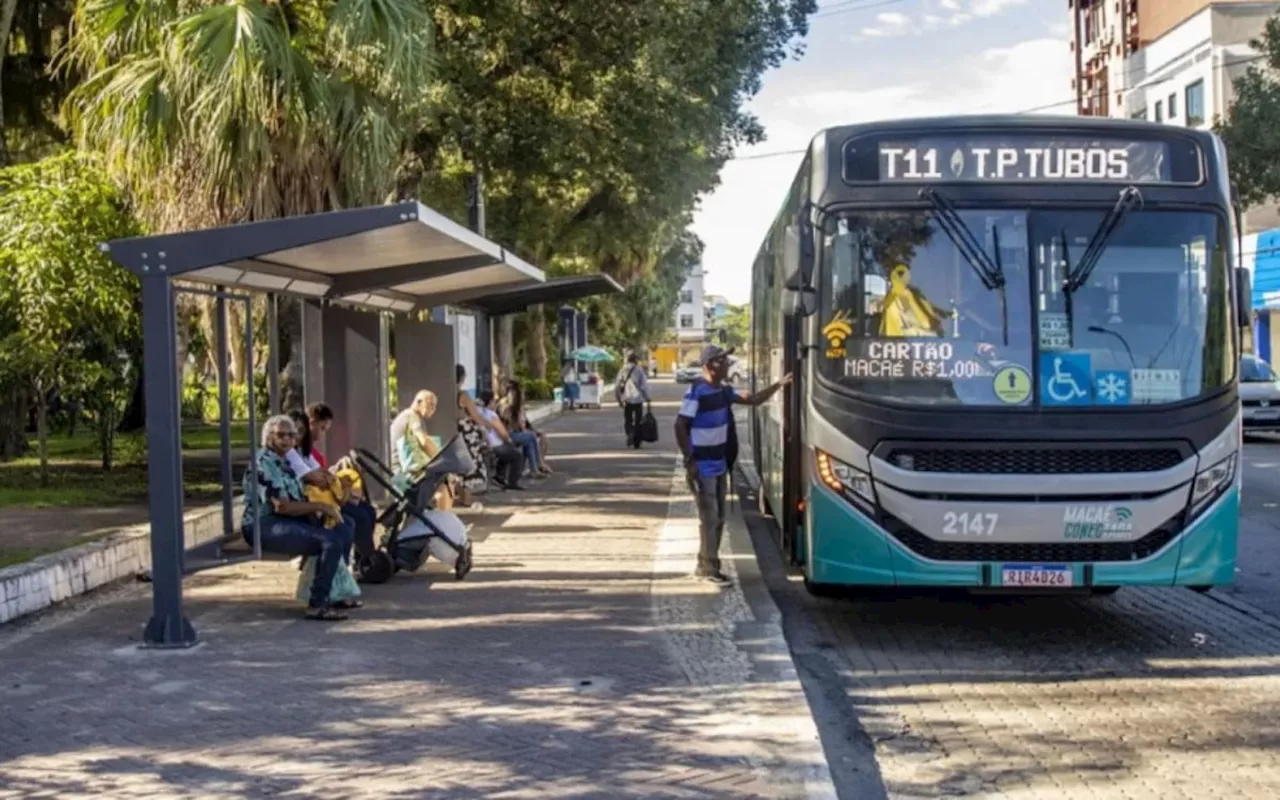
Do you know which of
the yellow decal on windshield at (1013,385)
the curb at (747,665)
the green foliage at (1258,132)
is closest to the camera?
the curb at (747,665)

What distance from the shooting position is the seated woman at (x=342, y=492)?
10.2 meters

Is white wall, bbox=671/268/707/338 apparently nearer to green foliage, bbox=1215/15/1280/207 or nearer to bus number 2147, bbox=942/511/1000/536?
green foliage, bbox=1215/15/1280/207

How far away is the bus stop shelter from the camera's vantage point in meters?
8.49

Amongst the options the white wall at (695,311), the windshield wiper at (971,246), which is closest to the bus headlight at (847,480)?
the windshield wiper at (971,246)

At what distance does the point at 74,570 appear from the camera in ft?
34.9

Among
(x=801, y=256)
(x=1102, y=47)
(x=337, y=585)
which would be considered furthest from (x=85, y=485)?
(x=1102, y=47)

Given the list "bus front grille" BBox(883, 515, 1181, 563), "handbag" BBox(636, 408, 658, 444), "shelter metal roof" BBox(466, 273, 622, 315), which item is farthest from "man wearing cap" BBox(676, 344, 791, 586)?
"handbag" BBox(636, 408, 658, 444)

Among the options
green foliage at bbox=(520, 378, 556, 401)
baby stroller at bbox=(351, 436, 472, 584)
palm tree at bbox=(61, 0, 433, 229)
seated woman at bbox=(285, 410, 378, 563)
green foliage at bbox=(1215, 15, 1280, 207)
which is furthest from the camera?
green foliage at bbox=(520, 378, 556, 401)

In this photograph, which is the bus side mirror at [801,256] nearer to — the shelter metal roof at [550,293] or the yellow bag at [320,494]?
the yellow bag at [320,494]

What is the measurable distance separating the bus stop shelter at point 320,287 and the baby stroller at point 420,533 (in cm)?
131

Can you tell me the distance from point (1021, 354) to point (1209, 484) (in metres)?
1.27

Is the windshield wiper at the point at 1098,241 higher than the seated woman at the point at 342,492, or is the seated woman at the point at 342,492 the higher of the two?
→ the windshield wiper at the point at 1098,241

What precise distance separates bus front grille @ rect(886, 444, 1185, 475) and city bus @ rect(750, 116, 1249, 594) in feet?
0.04

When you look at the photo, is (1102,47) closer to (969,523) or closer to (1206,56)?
(1206,56)
